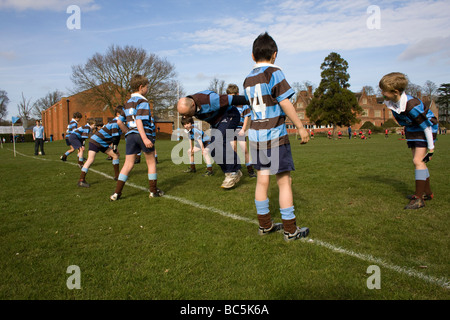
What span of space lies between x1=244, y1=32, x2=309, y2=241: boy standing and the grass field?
1.01 ft

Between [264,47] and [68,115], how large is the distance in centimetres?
5962

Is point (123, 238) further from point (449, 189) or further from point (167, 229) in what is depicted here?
point (449, 189)

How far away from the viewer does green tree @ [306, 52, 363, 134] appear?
52219mm

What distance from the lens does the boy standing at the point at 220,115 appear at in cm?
429

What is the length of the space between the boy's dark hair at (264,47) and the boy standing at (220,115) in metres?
0.78

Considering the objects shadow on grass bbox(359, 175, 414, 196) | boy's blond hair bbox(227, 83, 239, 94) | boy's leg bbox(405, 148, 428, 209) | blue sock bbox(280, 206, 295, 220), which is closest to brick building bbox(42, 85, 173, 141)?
boy's blond hair bbox(227, 83, 239, 94)

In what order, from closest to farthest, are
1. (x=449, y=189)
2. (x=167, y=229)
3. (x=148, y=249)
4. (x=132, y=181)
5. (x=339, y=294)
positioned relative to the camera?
1. (x=339, y=294)
2. (x=148, y=249)
3. (x=167, y=229)
4. (x=449, y=189)
5. (x=132, y=181)

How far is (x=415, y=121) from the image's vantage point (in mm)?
4945

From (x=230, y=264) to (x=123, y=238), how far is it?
5.02 ft

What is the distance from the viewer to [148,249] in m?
3.37

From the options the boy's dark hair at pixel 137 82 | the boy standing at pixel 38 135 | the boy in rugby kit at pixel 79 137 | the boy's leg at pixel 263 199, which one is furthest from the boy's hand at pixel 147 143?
the boy standing at pixel 38 135

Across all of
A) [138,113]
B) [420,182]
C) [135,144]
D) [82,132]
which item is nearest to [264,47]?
[138,113]

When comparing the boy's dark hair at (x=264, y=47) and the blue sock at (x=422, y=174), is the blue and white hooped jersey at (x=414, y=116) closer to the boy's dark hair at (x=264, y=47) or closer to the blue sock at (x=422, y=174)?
the blue sock at (x=422, y=174)
